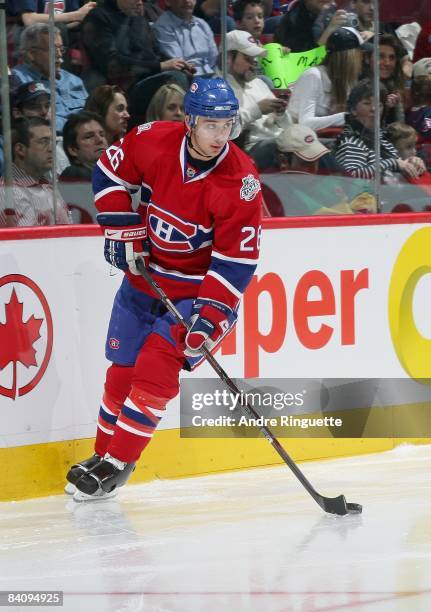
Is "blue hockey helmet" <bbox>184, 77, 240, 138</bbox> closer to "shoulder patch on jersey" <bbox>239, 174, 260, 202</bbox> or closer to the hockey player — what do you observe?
the hockey player

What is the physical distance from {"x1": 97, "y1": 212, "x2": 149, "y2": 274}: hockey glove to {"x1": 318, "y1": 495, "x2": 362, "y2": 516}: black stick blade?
951 millimetres

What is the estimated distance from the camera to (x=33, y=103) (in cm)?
457

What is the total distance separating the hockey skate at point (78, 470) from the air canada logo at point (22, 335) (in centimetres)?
30

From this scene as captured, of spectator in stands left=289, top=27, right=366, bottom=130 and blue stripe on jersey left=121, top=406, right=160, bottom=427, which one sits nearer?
blue stripe on jersey left=121, top=406, right=160, bottom=427

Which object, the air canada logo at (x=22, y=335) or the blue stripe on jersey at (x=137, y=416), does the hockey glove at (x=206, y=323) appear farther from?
the air canada logo at (x=22, y=335)

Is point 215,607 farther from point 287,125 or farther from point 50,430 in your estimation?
point 287,125

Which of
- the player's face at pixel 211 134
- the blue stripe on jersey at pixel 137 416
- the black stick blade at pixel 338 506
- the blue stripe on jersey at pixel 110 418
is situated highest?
the player's face at pixel 211 134

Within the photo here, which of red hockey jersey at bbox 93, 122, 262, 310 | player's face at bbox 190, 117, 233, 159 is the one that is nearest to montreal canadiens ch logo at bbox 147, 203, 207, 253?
red hockey jersey at bbox 93, 122, 262, 310

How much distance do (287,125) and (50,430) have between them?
1515mm

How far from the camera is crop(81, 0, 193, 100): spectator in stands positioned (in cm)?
470

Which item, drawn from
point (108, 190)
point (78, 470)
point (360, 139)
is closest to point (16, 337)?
point (78, 470)

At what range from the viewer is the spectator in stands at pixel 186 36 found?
4911 millimetres

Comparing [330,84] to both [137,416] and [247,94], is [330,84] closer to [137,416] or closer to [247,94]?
[247,94]

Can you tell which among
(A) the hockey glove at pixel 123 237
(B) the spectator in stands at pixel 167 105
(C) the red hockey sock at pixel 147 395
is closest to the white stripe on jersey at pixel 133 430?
(C) the red hockey sock at pixel 147 395
